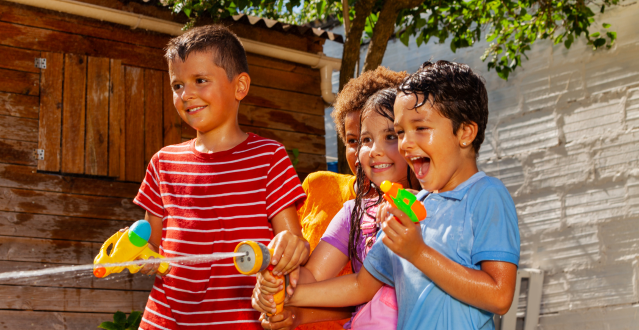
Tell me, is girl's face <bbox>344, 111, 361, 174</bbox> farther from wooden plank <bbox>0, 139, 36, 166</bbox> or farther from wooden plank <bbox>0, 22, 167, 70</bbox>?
wooden plank <bbox>0, 22, 167, 70</bbox>

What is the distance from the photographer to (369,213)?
218cm

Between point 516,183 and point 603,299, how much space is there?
58.0 inches

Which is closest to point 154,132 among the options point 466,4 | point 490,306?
point 466,4

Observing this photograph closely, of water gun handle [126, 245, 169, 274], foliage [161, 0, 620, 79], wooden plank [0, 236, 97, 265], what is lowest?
wooden plank [0, 236, 97, 265]

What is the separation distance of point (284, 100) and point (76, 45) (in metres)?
1.87

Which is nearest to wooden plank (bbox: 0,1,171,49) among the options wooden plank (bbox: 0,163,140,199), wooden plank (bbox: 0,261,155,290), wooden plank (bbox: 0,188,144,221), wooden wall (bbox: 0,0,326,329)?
wooden wall (bbox: 0,0,326,329)

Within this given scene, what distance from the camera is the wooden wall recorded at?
4531 mm

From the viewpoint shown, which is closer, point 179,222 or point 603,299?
point 179,222

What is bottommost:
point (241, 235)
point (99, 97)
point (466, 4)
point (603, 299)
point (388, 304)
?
point (603, 299)

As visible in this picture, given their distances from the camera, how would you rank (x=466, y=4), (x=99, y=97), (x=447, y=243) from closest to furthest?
(x=447, y=243)
(x=99, y=97)
(x=466, y=4)

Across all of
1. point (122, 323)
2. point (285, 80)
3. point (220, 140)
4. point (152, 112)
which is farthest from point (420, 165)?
point (285, 80)

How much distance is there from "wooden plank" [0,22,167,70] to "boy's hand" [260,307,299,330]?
3.71m

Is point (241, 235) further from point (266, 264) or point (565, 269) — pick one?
point (565, 269)

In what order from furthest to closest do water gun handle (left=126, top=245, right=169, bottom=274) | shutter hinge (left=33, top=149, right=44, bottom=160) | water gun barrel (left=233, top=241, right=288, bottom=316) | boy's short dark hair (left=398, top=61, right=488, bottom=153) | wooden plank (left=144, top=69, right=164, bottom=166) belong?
1. wooden plank (left=144, top=69, right=164, bottom=166)
2. shutter hinge (left=33, top=149, right=44, bottom=160)
3. water gun handle (left=126, top=245, right=169, bottom=274)
4. boy's short dark hair (left=398, top=61, right=488, bottom=153)
5. water gun barrel (left=233, top=241, right=288, bottom=316)
